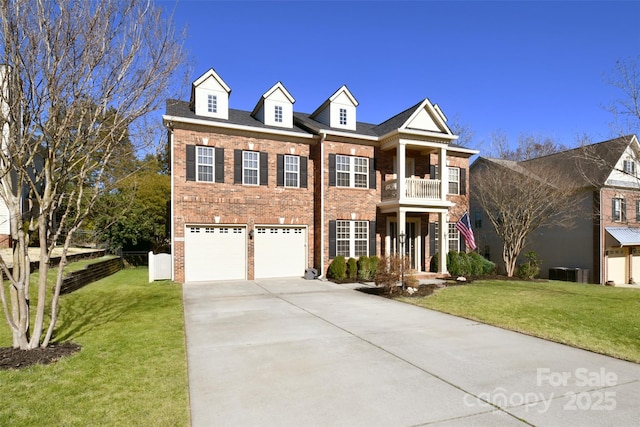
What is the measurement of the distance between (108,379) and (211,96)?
1316 cm

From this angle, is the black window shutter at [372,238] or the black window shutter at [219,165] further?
the black window shutter at [372,238]

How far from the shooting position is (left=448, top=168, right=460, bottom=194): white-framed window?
19266 millimetres

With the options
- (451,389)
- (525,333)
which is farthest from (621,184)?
(451,389)

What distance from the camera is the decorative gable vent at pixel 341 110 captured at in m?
17.7

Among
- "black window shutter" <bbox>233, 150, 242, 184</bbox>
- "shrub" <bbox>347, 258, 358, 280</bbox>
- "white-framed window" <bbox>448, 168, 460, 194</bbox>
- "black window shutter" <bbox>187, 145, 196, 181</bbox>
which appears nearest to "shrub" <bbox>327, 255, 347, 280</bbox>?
"shrub" <bbox>347, 258, 358, 280</bbox>

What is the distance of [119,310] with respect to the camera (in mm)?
9117

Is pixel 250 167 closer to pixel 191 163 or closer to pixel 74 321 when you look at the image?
pixel 191 163

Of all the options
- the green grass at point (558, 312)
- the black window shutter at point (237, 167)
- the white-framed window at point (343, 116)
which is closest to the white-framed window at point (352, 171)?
the white-framed window at point (343, 116)

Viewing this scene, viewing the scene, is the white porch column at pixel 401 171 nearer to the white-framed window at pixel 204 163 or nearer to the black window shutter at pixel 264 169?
the black window shutter at pixel 264 169

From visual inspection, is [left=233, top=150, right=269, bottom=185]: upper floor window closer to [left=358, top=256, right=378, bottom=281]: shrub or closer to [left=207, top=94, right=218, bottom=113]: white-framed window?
[left=207, top=94, right=218, bottom=113]: white-framed window

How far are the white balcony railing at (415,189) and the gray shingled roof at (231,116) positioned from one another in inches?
176

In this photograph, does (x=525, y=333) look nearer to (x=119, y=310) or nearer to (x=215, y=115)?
(x=119, y=310)

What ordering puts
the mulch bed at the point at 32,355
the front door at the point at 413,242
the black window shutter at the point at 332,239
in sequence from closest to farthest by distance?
the mulch bed at the point at 32,355 → the black window shutter at the point at 332,239 → the front door at the point at 413,242

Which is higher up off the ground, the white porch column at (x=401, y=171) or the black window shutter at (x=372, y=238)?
the white porch column at (x=401, y=171)
